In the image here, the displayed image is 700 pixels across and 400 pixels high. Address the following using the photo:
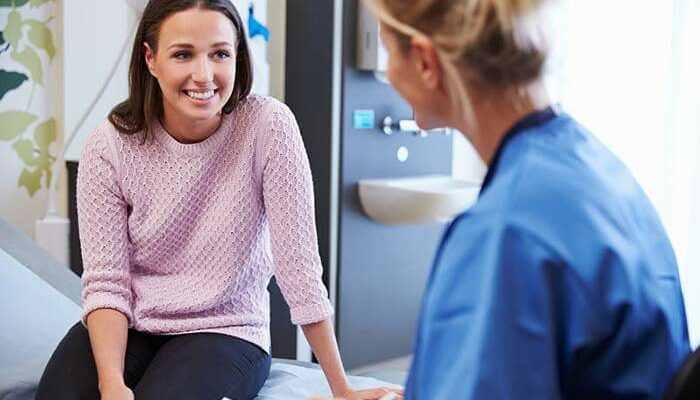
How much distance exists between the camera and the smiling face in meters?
1.50

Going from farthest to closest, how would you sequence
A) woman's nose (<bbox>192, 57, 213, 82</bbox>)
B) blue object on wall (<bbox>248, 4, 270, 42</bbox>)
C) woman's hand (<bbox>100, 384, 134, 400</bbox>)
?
blue object on wall (<bbox>248, 4, 270, 42</bbox>) < woman's nose (<bbox>192, 57, 213, 82</bbox>) < woman's hand (<bbox>100, 384, 134, 400</bbox>)

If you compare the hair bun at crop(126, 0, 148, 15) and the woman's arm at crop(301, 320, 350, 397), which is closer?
the woman's arm at crop(301, 320, 350, 397)

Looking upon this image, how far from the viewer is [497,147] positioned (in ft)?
2.67

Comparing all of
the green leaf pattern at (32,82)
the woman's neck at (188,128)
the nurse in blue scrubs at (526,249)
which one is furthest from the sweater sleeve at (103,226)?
the green leaf pattern at (32,82)

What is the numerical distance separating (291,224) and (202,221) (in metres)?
0.17

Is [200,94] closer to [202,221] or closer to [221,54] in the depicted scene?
[221,54]

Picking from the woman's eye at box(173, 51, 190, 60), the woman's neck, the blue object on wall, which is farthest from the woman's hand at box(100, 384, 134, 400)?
the blue object on wall

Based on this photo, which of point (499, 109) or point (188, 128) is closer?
point (499, 109)

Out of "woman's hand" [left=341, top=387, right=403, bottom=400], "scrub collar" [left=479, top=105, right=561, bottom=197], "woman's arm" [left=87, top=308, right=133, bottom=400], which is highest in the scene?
"scrub collar" [left=479, top=105, right=561, bottom=197]

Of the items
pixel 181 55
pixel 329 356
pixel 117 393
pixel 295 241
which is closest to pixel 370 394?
pixel 329 356

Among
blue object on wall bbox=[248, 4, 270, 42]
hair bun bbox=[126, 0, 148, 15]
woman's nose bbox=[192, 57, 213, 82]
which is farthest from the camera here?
blue object on wall bbox=[248, 4, 270, 42]

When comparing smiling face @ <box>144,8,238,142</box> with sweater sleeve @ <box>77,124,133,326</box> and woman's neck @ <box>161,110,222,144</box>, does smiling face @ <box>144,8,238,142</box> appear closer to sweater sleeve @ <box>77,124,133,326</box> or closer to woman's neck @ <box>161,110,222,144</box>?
woman's neck @ <box>161,110,222,144</box>

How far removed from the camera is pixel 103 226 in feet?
5.08

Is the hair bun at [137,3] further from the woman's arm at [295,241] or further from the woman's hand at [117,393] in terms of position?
the woman's hand at [117,393]
